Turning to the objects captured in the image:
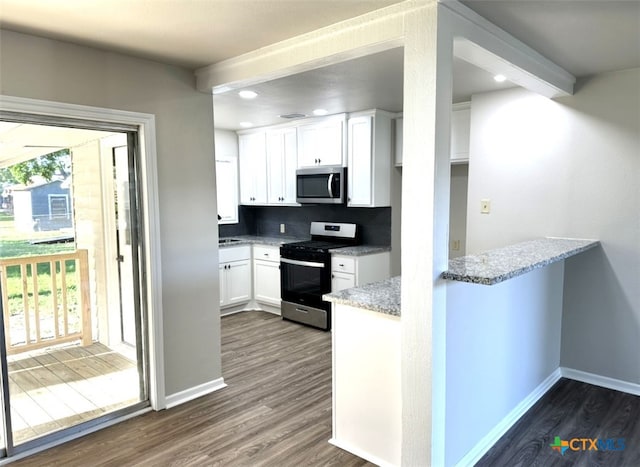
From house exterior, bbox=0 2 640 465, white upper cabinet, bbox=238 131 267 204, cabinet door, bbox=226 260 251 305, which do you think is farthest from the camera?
white upper cabinet, bbox=238 131 267 204

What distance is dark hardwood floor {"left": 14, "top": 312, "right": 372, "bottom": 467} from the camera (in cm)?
240

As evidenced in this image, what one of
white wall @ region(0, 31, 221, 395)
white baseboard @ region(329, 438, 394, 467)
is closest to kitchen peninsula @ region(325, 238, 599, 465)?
white baseboard @ region(329, 438, 394, 467)

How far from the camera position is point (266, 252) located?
17.2 ft

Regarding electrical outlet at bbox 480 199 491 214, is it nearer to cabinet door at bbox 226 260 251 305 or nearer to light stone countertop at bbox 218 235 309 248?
light stone countertop at bbox 218 235 309 248

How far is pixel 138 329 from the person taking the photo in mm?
2941

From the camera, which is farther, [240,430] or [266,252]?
[266,252]

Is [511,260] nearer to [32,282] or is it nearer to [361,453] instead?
Result: [361,453]

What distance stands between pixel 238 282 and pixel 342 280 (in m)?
1.46

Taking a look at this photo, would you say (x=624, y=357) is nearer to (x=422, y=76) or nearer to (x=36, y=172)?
(x=422, y=76)

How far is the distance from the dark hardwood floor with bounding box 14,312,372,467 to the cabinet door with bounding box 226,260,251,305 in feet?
4.92

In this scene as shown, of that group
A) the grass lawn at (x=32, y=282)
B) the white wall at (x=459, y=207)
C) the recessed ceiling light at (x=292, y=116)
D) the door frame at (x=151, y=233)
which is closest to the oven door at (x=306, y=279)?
the white wall at (x=459, y=207)

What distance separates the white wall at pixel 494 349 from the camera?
2148 mm

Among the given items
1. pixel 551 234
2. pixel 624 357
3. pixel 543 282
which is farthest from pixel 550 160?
pixel 624 357

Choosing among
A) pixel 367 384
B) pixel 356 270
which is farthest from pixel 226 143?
pixel 367 384
